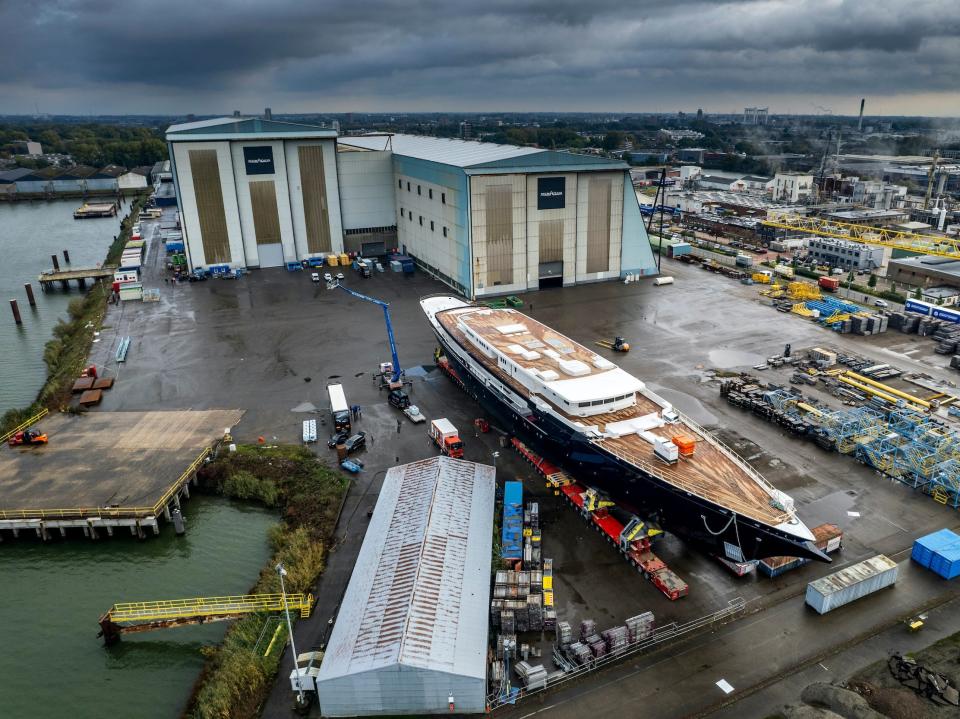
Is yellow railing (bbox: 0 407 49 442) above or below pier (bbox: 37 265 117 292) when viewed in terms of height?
below

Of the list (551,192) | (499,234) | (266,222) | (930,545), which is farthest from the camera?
(266,222)

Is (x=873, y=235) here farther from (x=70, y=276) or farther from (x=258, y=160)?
(x=70, y=276)

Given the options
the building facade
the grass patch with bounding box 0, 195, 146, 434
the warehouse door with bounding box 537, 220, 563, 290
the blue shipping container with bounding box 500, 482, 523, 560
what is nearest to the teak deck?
the blue shipping container with bounding box 500, 482, 523, 560

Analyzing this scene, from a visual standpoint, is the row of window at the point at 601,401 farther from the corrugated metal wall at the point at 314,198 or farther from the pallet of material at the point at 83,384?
the corrugated metal wall at the point at 314,198

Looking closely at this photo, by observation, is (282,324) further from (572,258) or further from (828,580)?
(828,580)

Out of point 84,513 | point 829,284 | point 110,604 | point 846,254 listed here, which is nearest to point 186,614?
point 110,604

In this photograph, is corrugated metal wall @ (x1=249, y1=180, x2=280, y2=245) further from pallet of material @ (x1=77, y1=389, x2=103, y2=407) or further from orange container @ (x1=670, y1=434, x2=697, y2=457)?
orange container @ (x1=670, y1=434, x2=697, y2=457)

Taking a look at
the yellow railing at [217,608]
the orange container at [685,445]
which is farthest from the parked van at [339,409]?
the orange container at [685,445]
